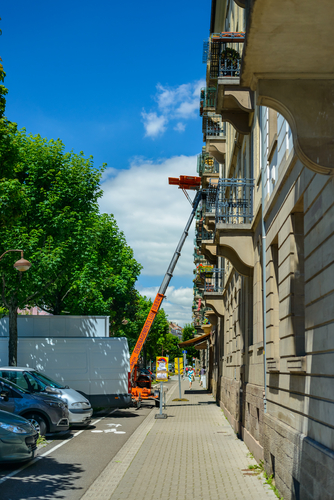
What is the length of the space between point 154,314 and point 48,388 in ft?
35.3

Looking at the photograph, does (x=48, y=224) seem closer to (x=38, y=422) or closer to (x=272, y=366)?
(x=38, y=422)

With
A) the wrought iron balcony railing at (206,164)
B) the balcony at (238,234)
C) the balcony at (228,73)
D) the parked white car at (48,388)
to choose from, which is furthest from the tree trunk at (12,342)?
the wrought iron balcony railing at (206,164)

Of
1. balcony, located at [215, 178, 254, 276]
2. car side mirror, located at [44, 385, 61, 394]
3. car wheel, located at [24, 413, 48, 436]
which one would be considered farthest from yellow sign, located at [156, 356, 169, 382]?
balcony, located at [215, 178, 254, 276]

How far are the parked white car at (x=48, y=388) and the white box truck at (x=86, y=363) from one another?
298cm

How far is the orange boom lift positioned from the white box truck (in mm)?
2723

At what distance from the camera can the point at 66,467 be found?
10.4m

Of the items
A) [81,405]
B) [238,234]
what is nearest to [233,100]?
[238,234]

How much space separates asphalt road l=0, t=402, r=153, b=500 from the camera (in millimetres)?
8438

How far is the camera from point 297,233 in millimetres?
7848

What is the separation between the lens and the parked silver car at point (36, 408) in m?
13.7

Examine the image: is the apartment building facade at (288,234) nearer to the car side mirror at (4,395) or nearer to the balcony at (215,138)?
the car side mirror at (4,395)

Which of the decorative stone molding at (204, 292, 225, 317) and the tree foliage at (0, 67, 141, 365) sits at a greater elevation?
the tree foliage at (0, 67, 141, 365)

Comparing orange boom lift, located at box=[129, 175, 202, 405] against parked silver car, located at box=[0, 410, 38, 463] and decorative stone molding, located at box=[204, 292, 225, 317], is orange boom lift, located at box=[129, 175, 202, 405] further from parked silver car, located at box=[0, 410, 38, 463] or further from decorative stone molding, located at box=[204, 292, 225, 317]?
parked silver car, located at box=[0, 410, 38, 463]

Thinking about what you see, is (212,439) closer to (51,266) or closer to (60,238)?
(51,266)
